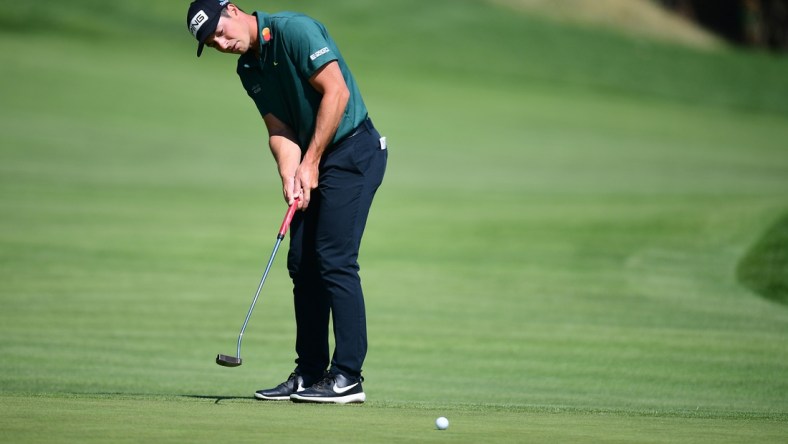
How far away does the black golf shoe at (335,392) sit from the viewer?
229 inches

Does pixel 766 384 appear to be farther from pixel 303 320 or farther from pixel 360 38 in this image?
pixel 360 38

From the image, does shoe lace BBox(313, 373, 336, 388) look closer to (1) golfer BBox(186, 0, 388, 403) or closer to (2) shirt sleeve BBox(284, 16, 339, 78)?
(1) golfer BBox(186, 0, 388, 403)

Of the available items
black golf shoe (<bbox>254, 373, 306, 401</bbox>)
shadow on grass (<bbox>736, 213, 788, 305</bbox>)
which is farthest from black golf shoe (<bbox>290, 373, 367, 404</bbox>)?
shadow on grass (<bbox>736, 213, 788, 305</bbox>)

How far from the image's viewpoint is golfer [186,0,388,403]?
5742mm

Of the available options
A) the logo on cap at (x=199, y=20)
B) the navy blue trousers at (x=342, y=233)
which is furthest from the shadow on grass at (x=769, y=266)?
the logo on cap at (x=199, y=20)

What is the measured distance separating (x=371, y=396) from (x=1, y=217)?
9676 mm

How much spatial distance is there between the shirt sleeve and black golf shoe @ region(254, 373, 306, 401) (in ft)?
4.83

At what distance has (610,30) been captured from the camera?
4497cm

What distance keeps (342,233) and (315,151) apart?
16.1 inches

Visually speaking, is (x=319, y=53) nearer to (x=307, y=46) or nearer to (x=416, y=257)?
(x=307, y=46)

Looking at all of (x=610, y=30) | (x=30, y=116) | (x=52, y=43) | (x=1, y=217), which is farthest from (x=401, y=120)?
(x=610, y=30)

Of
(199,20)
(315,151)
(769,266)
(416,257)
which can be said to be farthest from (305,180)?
(769,266)

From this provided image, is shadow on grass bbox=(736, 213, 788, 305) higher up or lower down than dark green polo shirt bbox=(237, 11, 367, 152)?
lower down

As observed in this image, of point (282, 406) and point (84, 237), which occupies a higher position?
point (282, 406)
